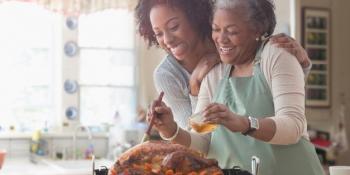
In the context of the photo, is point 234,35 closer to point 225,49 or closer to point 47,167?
point 225,49

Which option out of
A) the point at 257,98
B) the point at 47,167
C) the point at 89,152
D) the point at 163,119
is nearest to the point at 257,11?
the point at 257,98

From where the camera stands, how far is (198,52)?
1.25 meters

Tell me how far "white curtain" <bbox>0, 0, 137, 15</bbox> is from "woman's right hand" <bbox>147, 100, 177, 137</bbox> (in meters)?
3.05

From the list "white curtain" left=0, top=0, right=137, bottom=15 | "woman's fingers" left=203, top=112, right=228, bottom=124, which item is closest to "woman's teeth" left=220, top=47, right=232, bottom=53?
"woman's fingers" left=203, top=112, right=228, bottom=124

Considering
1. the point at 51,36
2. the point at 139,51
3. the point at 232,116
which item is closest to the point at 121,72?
the point at 139,51

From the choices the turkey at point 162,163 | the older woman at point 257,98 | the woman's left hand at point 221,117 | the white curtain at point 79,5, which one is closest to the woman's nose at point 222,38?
the older woman at point 257,98

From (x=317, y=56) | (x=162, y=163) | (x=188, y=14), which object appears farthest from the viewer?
(x=317, y=56)

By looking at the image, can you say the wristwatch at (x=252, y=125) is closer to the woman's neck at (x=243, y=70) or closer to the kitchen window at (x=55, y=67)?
the woman's neck at (x=243, y=70)

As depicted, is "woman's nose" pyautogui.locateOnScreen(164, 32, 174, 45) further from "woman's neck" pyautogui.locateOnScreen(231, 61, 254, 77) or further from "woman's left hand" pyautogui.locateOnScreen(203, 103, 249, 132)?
"woman's left hand" pyautogui.locateOnScreen(203, 103, 249, 132)

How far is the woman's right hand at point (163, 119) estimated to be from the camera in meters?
0.99

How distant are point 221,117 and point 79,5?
3.23 metres

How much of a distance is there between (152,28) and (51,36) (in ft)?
10.5

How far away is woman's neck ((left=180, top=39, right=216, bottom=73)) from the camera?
1239mm

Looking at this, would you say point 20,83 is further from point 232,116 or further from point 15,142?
point 232,116
